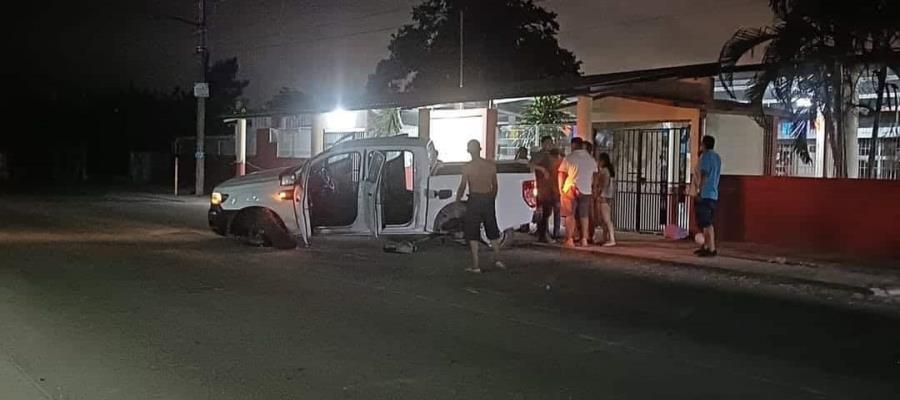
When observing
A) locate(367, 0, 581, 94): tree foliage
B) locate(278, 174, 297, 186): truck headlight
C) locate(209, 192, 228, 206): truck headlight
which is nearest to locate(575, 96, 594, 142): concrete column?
locate(278, 174, 297, 186): truck headlight

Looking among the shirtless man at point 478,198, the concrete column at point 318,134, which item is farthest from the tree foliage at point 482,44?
the shirtless man at point 478,198

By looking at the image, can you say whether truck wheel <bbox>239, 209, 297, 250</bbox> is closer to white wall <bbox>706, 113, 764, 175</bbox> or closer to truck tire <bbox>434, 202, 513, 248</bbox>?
truck tire <bbox>434, 202, 513, 248</bbox>

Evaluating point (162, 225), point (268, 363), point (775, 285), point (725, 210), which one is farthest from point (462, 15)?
point (268, 363)

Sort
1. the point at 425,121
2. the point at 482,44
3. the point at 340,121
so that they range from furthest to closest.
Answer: the point at 482,44
the point at 340,121
the point at 425,121

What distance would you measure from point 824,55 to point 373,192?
288 inches

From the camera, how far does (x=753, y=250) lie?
16.7 meters

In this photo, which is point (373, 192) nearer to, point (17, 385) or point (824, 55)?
point (824, 55)

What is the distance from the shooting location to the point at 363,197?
16109 mm

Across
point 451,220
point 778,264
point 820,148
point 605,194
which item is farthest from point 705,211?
point 820,148

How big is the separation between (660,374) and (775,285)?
5.91 m

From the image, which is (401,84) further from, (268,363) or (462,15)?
(268,363)

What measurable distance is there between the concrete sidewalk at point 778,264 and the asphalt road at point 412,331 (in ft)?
1.98

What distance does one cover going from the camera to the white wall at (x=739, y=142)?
21953mm

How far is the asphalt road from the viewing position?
7.68 meters
